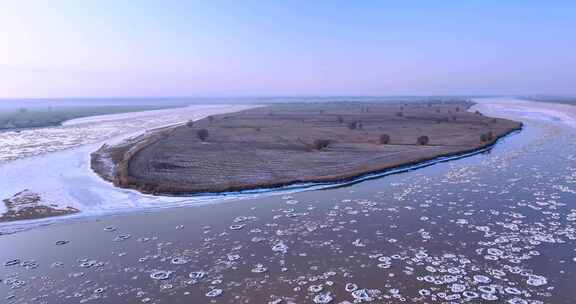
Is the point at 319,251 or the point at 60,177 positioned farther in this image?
the point at 60,177

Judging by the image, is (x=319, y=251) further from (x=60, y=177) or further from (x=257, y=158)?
(x=60, y=177)

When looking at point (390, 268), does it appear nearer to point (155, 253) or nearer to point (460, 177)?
point (155, 253)

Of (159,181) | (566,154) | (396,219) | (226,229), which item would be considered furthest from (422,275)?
(566,154)

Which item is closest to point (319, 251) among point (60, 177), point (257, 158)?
point (257, 158)

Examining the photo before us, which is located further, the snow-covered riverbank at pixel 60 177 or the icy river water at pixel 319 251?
the snow-covered riverbank at pixel 60 177

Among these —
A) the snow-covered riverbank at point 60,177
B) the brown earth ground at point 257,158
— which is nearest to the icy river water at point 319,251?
the snow-covered riverbank at point 60,177

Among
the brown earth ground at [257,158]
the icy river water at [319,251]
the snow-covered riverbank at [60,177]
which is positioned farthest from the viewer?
the brown earth ground at [257,158]

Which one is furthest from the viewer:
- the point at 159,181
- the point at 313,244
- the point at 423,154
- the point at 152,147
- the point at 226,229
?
the point at 152,147

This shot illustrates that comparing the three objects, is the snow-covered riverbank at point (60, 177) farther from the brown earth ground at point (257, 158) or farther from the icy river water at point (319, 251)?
the icy river water at point (319, 251)
